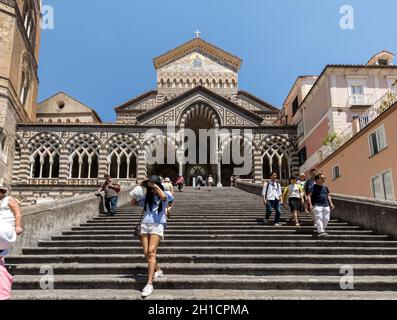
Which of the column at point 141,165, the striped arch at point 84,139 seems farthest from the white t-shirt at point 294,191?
the striped arch at point 84,139

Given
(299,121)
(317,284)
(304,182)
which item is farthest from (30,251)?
(299,121)

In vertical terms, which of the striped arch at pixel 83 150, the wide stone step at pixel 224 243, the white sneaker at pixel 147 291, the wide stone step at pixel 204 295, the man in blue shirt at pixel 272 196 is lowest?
the wide stone step at pixel 204 295

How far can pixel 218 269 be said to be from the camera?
648cm

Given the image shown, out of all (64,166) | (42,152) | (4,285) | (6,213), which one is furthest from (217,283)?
(42,152)

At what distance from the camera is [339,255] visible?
736 cm

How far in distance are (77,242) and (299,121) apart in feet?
81.6

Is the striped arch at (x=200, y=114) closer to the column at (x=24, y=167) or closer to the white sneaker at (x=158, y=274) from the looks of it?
the column at (x=24, y=167)

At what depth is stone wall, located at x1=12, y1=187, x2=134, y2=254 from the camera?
25.8 ft

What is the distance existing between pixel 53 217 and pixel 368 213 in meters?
8.34

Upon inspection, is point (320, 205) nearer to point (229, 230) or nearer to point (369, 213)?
point (369, 213)

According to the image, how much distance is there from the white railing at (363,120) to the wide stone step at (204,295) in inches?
480

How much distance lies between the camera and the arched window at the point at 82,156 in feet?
94.2

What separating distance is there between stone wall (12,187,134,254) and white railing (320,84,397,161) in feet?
42.8
